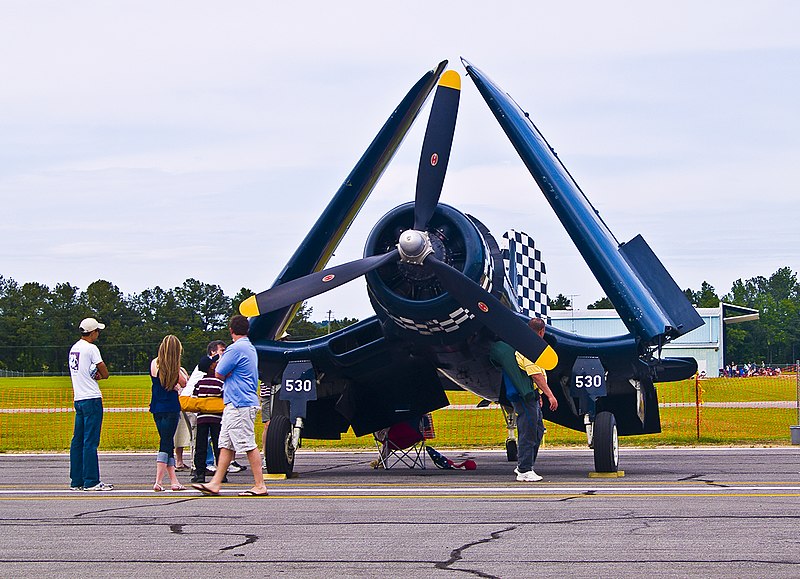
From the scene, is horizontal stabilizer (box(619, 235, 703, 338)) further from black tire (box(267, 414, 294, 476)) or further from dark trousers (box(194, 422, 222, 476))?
dark trousers (box(194, 422, 222, 476))

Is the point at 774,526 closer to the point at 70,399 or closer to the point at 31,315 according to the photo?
the point at 70,399

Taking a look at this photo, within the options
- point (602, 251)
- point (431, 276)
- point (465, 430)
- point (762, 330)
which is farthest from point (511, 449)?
point (762, 330)

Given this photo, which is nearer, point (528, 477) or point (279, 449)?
point (528, 477)

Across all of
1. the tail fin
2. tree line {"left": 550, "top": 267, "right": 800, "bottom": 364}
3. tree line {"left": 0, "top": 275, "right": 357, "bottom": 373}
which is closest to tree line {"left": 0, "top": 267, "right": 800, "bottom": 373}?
tree line {"left": 0, "top": 275, "right": 357, "bottom": 373}

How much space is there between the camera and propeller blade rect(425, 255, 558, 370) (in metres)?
11.8

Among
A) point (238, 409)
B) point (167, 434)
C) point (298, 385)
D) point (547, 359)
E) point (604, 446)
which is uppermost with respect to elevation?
point (547, 359)

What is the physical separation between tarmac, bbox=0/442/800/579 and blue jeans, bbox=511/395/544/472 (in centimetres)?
33

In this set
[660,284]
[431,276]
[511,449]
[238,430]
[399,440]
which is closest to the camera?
[238,430]

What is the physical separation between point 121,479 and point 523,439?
482 cm

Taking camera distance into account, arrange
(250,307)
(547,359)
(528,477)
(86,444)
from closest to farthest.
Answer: (86,444) → (547,359) → (528,477) → (250,307)

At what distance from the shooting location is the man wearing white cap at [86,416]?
439 inches

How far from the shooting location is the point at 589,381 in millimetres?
12750

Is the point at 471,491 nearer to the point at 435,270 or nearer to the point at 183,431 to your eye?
the point at 435,270

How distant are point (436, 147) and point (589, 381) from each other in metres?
3.21
